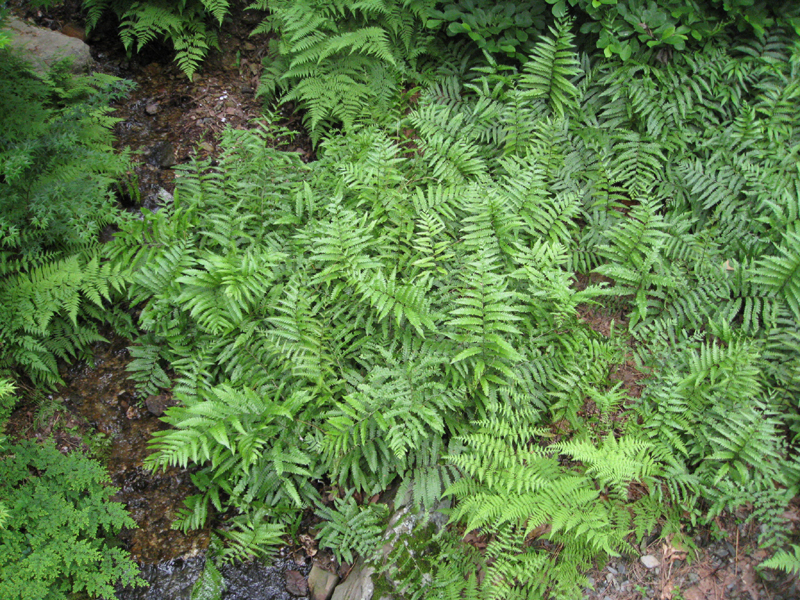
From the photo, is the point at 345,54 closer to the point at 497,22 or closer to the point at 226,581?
the point at 497,22

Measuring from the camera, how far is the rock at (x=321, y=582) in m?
3.89

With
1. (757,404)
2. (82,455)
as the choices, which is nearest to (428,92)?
(757,404)

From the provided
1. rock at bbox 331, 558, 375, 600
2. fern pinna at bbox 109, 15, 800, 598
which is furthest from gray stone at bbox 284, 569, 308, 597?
fern pinna at bbox 109, 15, 800, 598

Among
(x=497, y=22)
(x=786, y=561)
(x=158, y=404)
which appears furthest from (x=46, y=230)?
(x=786, y=561)

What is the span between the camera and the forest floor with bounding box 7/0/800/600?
3676mm

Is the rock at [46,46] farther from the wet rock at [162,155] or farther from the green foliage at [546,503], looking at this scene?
the green foliage at [546,503]

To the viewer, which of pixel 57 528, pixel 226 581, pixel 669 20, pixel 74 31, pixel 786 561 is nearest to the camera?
pixel 786 561

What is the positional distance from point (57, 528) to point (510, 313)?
3.89 metres

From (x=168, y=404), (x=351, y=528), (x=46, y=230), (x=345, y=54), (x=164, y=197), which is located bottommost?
(x=351, y=528)

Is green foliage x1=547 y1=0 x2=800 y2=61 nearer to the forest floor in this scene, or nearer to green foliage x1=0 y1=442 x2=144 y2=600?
the forest floor

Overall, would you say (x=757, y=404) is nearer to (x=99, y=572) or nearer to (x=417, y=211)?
(x=417, y=211)

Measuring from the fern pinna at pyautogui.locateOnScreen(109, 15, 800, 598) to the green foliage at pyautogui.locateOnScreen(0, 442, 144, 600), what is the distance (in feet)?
1.98

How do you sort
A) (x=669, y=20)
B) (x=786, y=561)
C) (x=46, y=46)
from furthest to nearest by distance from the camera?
(x=46, y=46), (x=669, y=20), (x=786, y=561)

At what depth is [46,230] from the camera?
14.3ft
